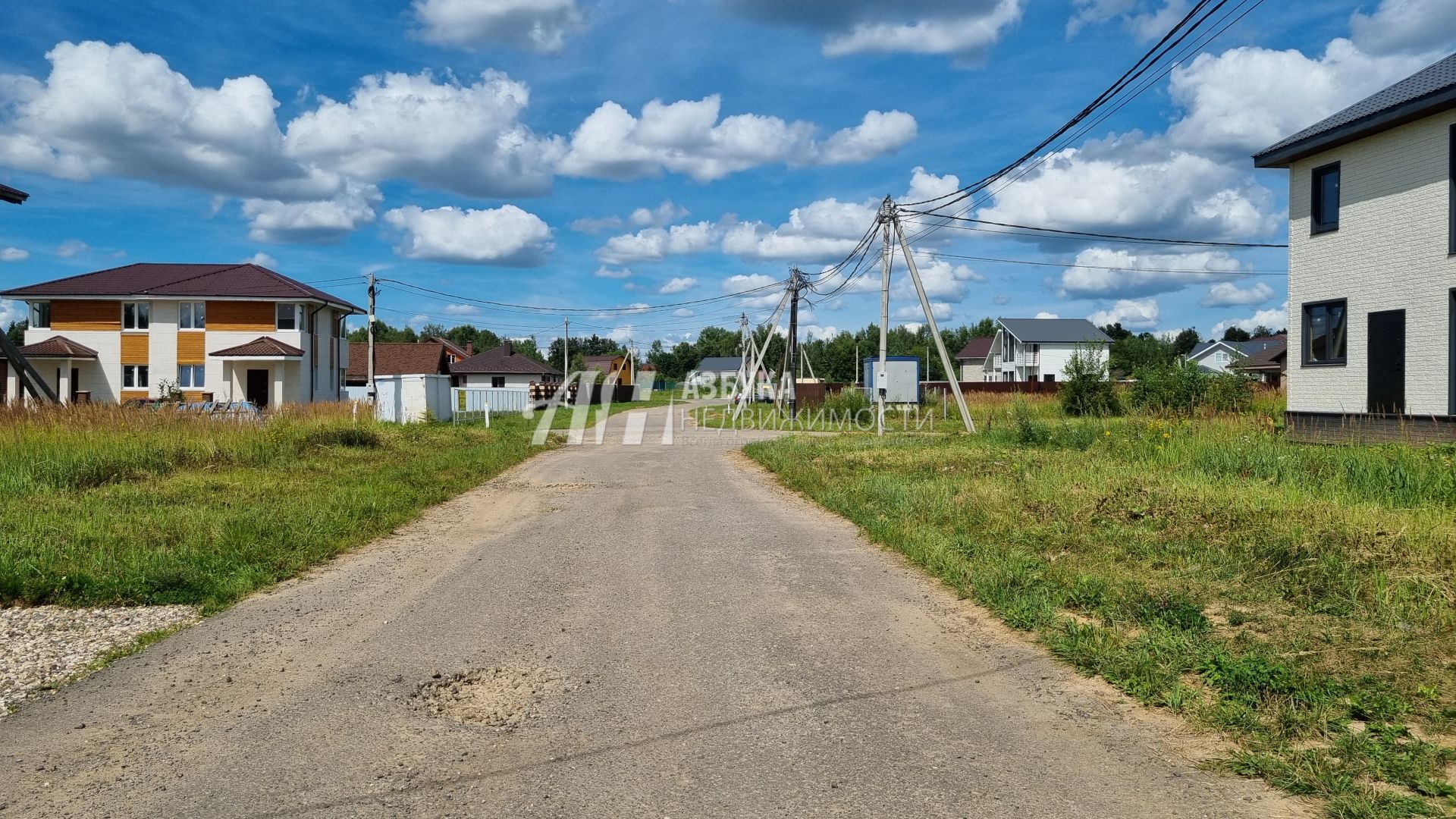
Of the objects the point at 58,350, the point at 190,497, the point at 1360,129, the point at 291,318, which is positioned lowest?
the point at 190,497

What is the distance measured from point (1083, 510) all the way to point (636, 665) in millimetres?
6538

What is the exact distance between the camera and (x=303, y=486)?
13023 mm

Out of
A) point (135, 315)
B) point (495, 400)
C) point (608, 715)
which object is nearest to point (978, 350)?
point (495, 400)

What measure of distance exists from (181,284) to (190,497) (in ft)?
109

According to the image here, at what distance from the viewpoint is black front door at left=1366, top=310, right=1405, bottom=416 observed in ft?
61.1

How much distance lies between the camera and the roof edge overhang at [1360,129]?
681 inches

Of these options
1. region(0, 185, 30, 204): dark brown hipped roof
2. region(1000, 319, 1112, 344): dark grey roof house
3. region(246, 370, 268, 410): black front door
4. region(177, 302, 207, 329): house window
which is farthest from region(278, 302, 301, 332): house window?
region(1000, 319, 1112, 344): dark grey roof house

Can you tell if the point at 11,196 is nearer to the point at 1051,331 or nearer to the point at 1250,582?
the point at 1250,582

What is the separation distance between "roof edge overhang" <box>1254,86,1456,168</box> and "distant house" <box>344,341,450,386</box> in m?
55.1

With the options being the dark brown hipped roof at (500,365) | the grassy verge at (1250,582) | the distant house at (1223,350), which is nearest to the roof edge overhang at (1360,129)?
the grassy verge at (1250,582)

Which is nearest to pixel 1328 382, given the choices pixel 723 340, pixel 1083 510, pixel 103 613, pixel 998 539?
pixel 1083 510

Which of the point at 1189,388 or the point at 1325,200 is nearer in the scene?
the point at 1325,200

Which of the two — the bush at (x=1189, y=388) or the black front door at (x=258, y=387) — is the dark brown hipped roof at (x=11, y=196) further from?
the bush at (x=1189, y=388)

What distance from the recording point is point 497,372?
238 ft
